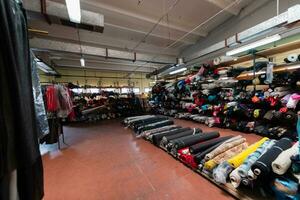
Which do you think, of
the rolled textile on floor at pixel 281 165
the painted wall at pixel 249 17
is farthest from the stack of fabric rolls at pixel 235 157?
the painted wall at pixel 249 17

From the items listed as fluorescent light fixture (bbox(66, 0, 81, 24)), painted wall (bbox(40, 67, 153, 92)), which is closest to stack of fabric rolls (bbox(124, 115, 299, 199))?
fluorescent light fixture (bbox(66, 0, 81, 24))

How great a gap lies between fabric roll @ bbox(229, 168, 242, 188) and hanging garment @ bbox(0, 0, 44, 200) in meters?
1.89

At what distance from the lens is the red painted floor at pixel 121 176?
1.95 m

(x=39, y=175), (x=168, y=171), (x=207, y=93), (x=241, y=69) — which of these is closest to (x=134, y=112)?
(x=207, y=93)

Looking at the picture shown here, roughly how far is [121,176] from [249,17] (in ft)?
18.3

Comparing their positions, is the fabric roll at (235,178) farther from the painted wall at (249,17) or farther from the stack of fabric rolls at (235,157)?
the painted wall at (249,17)

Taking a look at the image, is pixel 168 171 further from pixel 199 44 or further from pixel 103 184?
pixel 199 44

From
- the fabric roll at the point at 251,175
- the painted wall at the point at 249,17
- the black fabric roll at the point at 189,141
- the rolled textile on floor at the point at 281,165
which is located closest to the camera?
Answer: the rolled textile on floor at the point at 281,165

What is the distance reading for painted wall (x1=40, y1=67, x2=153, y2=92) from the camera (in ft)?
32.6

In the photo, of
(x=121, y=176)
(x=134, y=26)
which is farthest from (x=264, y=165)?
(x=134, y=26)

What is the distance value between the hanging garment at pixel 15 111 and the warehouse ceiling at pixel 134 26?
2918 millimetres

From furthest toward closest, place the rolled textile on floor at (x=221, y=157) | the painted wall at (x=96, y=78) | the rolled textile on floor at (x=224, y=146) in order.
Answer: the painted wall at (x=96, y=78), the rolled textile on floor at (x=224, y=146), the rolled textile on floor at (x=221, y=157)

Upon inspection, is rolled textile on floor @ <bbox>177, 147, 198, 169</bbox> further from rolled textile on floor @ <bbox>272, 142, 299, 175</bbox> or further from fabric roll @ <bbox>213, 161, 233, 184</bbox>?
rolled textile on floor @ <bbox>272, 142, 299, 175</bbox>

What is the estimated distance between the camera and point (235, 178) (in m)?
1.75
